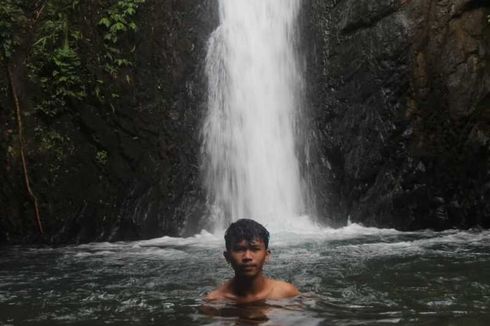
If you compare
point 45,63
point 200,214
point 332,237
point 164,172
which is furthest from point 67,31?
point 332,237

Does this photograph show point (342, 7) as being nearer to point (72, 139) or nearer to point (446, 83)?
point (446, 83)

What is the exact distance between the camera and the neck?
495 cm

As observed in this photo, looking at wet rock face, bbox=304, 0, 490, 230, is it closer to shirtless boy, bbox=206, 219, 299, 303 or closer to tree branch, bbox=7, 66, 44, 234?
tree branch, bbox=7, 66, 44, 234

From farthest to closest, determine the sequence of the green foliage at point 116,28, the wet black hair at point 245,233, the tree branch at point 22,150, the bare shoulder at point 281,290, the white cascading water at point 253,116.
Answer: the green foliage at point 116,28, the white cascading water at point 253,116, the tree branch at point 22,150, the bare shoulder at point 281,290, the wet black hair at point 245,233

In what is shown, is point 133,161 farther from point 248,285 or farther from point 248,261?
point 248,261

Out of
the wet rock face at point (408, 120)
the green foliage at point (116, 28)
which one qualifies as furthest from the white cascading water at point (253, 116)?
the green foliage at point (116, 28)

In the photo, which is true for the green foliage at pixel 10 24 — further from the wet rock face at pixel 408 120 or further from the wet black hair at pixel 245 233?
the wet black hair at pixel 245 233

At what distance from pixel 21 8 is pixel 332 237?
24.4 ft

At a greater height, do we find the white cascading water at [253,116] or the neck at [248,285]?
the white cascading water at [253,116]

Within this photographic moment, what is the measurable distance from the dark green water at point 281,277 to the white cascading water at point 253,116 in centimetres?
187

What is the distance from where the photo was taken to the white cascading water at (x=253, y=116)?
12.4m

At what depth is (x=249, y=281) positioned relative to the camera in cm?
495

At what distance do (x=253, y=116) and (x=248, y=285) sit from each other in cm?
843

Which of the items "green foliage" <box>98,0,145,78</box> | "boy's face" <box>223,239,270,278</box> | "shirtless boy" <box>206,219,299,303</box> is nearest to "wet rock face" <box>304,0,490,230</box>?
"green foliage" <box>98,0,145,78</box>
